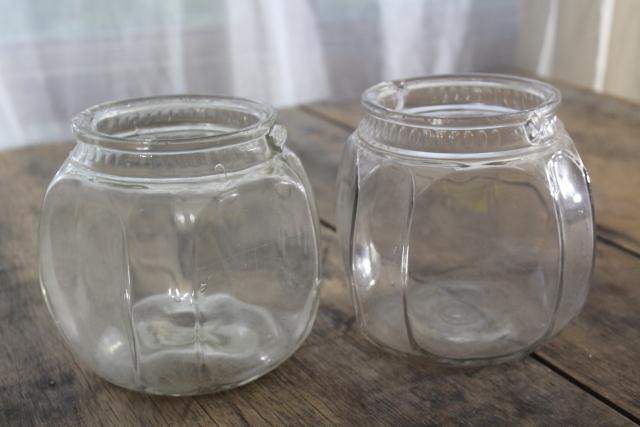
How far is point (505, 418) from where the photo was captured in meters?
0.46

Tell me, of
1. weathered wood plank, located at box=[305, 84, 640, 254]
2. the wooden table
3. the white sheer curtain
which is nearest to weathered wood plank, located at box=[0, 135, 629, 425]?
the wooden table

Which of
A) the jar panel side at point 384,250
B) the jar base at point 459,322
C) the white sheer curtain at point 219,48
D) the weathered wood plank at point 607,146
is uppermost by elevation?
the jar panel side at point 384,250

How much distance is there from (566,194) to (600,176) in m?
→ 0.37

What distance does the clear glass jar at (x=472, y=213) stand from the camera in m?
0.49

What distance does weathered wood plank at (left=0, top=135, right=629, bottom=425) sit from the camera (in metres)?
0.47

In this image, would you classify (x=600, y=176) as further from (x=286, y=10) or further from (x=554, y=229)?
(x=286, y=10)

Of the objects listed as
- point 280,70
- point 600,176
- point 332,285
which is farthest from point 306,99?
point 332,285

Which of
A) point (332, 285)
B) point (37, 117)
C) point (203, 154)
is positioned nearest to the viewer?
point (203, 154)

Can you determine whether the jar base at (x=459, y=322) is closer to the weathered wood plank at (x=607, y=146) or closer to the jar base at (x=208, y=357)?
the jar base at (x=208, y=357)

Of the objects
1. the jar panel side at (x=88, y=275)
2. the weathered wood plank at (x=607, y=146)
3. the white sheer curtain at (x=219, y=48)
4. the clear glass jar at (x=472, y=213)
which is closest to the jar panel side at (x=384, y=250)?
the clear glass jar at (x=472, y=213)

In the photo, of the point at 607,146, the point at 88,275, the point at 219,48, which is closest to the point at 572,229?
the point at 88,275

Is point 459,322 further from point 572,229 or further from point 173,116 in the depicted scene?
point 173,116

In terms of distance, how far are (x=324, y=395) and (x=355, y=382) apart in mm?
23

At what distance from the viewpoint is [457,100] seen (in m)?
0.58
